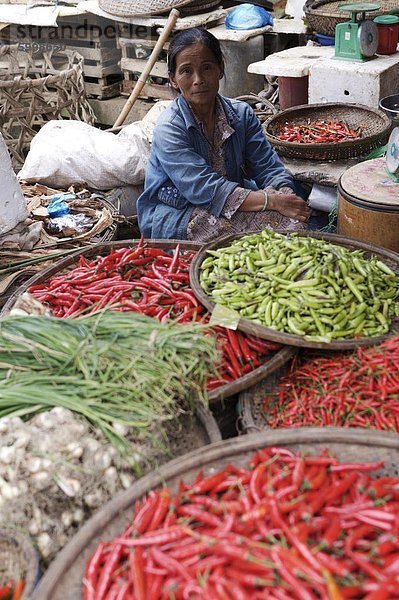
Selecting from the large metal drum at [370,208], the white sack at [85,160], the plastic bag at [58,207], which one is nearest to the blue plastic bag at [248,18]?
the white sack at [85,160]

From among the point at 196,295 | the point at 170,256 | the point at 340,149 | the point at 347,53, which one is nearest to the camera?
the point at 196,295

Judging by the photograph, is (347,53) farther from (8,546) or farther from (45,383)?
(8,546)

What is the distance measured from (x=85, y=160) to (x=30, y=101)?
1.64 metres

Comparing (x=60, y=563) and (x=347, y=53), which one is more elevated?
(x=347, y=53)

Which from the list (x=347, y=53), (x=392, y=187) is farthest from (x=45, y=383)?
(x=347, y=53)

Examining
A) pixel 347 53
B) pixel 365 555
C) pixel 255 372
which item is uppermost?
pixel 347 53

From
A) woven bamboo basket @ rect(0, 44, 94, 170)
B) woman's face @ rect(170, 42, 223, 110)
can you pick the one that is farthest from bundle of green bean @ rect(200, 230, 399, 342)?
woven bamboo basket @ rect(0, 44, 94, 170)

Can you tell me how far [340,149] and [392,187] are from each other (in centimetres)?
96

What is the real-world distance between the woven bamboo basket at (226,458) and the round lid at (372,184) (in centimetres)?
195

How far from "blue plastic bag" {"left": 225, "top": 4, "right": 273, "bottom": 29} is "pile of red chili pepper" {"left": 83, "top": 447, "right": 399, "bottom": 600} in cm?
622

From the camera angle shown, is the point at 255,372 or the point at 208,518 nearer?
the point at 208,518

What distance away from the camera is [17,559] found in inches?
80.5

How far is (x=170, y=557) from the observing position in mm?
1882

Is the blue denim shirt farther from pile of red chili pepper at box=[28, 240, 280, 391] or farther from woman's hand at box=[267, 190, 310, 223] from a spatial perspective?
pile of red chili pepper at box=[28, 240, 280, 391]
